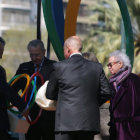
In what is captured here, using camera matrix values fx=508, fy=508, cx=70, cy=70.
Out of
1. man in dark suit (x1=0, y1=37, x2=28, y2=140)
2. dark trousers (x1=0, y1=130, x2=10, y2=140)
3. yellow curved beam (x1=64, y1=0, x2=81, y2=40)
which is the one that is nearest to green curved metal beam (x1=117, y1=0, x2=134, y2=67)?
yellow curved beam (x1=64, y1=0, x2=81, y2=40)

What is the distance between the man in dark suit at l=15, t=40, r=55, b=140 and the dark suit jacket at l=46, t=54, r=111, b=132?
2.83 feet

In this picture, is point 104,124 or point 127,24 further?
point 127,24

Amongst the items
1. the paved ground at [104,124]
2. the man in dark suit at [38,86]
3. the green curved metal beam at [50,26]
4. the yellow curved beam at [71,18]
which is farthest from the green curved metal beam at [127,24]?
the man in dark suit at [38,86]

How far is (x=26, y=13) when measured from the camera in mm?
87438

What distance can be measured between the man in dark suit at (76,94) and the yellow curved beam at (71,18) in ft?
6.74

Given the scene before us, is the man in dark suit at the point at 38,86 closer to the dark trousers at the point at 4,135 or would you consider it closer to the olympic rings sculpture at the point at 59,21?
the dark trousers at the point at 4,135

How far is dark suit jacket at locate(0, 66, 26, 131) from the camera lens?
5.22m

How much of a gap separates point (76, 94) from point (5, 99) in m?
0.80

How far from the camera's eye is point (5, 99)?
17.5ft

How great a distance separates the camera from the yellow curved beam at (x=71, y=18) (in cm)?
725

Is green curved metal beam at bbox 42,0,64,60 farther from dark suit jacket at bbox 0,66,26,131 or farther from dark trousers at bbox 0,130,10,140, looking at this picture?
dark trousers at bbox 0,130,10,140

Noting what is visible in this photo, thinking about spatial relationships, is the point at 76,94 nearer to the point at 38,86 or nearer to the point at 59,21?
the point at 38,86

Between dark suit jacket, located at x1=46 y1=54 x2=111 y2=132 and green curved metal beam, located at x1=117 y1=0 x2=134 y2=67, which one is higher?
green curved metal beam, located at x1=117 y1=0 x2=134 y2=67

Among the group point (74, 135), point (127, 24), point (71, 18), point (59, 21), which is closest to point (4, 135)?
point (74, 135)
